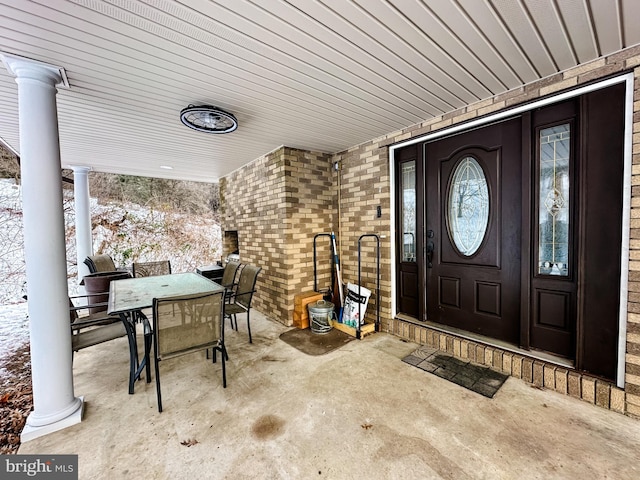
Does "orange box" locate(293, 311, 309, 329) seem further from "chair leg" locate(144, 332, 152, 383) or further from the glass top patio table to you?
"chair leg" locate(144, 332, 152, 383)

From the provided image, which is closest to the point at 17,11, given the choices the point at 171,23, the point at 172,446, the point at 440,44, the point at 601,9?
the point at 171,23

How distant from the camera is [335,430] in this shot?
1846mm

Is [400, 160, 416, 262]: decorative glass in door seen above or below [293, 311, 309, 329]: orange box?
above

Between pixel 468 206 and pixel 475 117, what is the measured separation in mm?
882

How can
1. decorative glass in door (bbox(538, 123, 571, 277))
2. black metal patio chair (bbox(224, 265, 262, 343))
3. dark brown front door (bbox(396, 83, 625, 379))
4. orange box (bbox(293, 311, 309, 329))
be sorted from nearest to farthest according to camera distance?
dark brown front door (bbox(396, 83, 625, 379))
decorative glass in door (bbox(538, 123, 571, 277))
black metal patio chair (bbox(224, 265, 262, 343))
orange box (bbox(293, 311, 309, 329))

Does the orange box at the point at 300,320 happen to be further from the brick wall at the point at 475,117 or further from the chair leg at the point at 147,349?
the chair leg at the point at 147,349

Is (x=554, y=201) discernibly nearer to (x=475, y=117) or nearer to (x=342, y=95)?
(x=475, y=117)

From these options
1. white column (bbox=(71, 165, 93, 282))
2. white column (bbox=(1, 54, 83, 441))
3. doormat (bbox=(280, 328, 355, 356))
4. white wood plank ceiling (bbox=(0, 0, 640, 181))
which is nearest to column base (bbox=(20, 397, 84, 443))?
white column (bbox=(1, 54, 83, 441))

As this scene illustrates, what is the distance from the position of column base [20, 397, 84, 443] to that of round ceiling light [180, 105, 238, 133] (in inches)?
99.4

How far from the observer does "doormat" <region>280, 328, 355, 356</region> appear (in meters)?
3.10

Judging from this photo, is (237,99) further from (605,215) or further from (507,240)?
(605,215)


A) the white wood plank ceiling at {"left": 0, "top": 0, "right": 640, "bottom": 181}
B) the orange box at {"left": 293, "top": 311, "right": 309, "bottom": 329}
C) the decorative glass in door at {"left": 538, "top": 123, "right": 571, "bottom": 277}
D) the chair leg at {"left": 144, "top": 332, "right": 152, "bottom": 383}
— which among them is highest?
the white wood plank ceiling at {"left": 0, "top": 0, "right": 640, "bottom": 181}

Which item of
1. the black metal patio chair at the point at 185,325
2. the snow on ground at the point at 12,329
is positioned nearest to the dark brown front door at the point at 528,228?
the black metal patio chair at the point at 185,325

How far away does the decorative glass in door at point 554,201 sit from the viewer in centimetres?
224
